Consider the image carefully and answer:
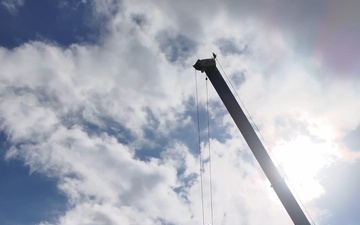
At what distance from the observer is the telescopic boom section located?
20672 millimetres

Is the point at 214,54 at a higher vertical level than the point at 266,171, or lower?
higher

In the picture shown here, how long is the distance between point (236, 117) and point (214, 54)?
204 inches

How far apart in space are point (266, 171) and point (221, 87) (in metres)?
6.93

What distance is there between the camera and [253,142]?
22.5 m

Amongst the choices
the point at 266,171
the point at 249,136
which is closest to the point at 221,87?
the point at 249,136

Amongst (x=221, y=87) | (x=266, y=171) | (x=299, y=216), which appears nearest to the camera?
(x=299, y=216)

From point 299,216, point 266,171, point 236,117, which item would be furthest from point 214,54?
Result: point 299,216

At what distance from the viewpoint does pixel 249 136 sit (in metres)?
22.7

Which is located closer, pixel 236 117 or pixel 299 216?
pixel 299 216

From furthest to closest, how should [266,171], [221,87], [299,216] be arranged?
[221,87], [266,171], [299,216]

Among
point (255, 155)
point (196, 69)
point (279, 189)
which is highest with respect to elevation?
point (196, 69)

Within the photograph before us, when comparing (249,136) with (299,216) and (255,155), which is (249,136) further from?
(299,216)

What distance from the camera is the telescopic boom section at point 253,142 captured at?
67.8ft

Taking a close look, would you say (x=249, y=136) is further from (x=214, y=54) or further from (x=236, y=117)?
(x=214, y=54)
